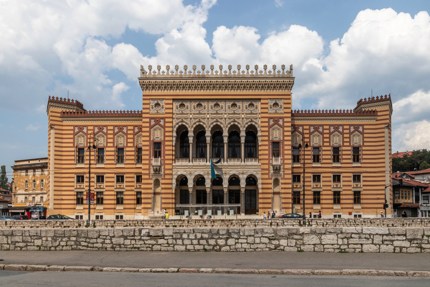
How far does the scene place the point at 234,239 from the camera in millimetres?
23219

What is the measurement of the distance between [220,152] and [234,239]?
3813 centimetres

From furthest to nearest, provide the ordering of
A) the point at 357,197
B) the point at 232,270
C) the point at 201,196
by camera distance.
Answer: the point at 201,196 < the point at 357,197 < the point at 232,270

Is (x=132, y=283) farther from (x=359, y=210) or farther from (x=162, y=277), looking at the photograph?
(x=359, y=210)

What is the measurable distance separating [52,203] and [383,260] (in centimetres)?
4812

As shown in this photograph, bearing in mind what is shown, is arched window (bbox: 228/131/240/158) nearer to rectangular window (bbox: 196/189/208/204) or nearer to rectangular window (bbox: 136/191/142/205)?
rectangular window (bbox: 196/189/208/204)

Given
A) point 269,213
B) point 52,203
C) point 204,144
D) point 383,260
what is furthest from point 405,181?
point 383,260

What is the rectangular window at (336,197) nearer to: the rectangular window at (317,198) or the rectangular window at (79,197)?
the rectangular window at (317,198)

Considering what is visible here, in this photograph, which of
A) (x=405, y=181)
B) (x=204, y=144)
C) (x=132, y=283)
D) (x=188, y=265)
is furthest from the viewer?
(x=405, y=181)

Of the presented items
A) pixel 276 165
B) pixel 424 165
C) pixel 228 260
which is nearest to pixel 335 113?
pixel 276 165

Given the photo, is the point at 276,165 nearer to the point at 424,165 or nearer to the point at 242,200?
the point at 242,200

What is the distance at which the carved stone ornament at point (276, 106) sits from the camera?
5850cm

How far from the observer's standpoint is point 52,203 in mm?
60062

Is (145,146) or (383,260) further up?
(145,146)

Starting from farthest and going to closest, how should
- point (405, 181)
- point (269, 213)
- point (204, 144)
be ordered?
point (405, 181) < point (204, 144) < point (269, 213)
